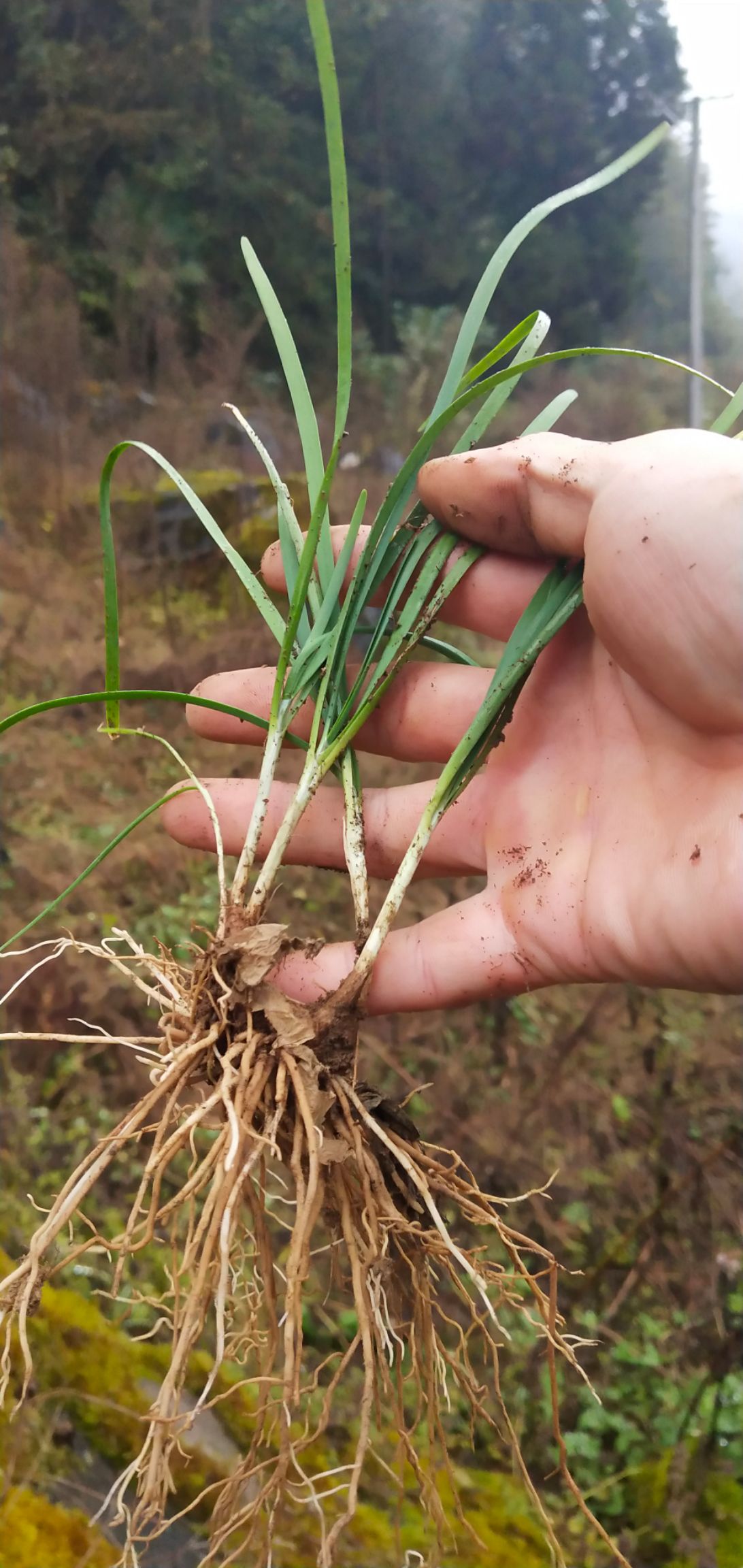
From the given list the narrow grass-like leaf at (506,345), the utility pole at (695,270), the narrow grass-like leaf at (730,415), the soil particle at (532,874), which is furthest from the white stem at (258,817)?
the utility pole at (695,270)

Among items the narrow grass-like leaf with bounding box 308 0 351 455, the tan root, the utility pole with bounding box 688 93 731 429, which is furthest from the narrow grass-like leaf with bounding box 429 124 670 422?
the utility pole with bounding box 688 93 731 429

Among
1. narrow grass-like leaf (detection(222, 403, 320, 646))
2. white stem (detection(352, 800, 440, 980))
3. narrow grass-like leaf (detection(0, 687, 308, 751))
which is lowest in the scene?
white stem (detection(352, 800, 440, 980))

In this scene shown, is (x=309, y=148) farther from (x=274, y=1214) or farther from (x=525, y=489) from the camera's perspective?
(x=274, y=1214)

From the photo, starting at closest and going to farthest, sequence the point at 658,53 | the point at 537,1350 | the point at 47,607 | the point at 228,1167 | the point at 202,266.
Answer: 1. the point at 228,1167
2. the point at 537,1350
3. the point at 658,53
4. the point at 47,607
5. the point at 202,266

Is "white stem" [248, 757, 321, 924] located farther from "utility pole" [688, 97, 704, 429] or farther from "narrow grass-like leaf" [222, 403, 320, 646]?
"utility pole" [688, 97, 704, 429]

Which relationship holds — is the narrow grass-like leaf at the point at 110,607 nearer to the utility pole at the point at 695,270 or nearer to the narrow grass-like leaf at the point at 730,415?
the narrow grass-like leaf at the point at 730,415

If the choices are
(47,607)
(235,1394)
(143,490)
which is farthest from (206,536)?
(235,1394)

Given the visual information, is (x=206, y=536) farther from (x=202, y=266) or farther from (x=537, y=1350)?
(x=537, y=1350)
